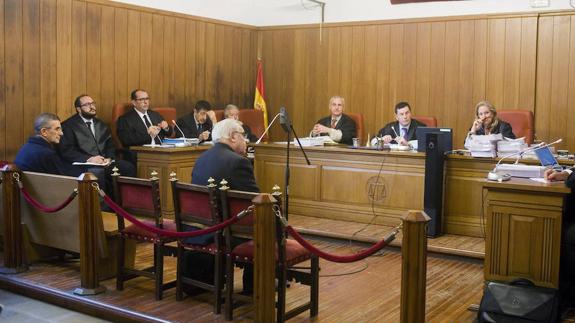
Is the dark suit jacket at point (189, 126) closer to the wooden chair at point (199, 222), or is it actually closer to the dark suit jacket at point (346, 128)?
the dark suit jacket at point (346, 128)

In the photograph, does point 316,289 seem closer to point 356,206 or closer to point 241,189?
point 241,189

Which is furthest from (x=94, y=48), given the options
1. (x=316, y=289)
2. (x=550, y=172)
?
(x=550, y=172)

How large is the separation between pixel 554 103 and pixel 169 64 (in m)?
4.76

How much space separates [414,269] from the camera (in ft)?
10.9

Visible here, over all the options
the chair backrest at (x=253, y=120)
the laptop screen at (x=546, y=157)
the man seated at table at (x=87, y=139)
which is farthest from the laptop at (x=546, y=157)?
the chair backrest at (x=253, y=120)

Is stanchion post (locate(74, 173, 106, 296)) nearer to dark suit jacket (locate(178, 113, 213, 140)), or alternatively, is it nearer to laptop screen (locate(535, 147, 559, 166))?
laptop screen (locate(535, 147, 559, 166))

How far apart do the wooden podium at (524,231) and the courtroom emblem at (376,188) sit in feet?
7.53

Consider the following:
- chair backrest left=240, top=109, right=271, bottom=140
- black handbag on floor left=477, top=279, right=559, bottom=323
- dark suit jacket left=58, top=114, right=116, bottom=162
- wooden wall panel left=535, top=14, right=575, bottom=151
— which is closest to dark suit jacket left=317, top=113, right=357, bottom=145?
chair backrest left=240, top=109, right=271, bottom=140

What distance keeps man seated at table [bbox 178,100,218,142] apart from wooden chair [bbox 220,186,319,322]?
14.3 ft

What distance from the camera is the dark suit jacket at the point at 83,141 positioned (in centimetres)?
698

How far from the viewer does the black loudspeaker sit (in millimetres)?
6059

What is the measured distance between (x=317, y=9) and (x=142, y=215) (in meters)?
6.04

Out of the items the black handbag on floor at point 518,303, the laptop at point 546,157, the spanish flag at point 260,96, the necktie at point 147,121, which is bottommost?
the black handbag on floor at point 518,303

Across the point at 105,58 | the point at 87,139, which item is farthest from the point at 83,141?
the point at 105,58
